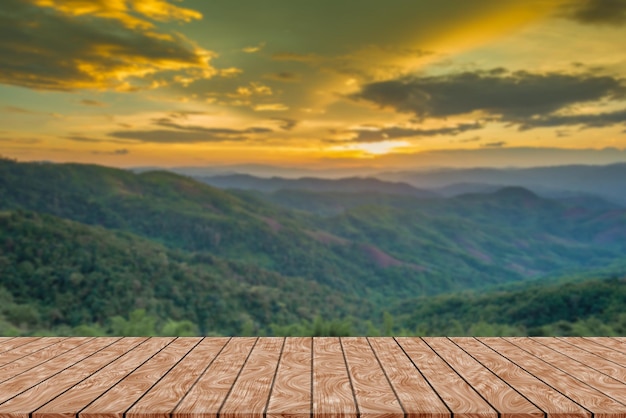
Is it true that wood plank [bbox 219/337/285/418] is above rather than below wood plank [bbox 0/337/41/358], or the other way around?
above

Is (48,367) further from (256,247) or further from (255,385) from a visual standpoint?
(256,247)

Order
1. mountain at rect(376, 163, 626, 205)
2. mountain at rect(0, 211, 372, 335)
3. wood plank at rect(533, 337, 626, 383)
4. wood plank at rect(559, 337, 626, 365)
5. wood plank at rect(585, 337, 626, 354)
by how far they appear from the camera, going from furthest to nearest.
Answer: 1. mountain at rect(376, 163, 626, 205)
2. mountain at rect(0, 211, 372, 335)
3. wood plank at rect(585, 337, 626, 354)
4. wood plank at rect(559, 337, 626, 365)
5. wood plank at rect(533, 337, 626, 383)

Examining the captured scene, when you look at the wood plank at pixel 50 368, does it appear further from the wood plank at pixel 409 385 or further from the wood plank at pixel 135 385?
the wood plank at pixel 409 385

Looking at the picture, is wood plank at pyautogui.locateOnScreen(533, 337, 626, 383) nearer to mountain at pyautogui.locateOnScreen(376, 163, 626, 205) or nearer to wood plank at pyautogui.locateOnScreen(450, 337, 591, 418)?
wood plank at pyautogui.locateOnScreen(450, 337, 591, 418)

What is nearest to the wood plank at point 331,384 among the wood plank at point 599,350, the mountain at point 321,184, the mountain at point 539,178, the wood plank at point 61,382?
the wood plank at point 61,382

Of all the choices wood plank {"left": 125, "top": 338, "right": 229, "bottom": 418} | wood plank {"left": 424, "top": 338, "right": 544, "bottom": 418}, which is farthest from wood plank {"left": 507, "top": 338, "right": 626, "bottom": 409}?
wood plank {"left": 125, "top": 338, "right": 229, "bottom": 418}

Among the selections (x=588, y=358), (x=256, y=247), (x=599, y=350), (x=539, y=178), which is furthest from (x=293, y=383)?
(x=539, y=178)
